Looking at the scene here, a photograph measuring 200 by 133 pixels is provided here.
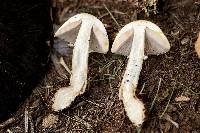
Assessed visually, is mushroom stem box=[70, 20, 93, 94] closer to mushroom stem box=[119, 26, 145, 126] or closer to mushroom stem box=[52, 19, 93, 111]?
mushroom stem box=[52, 19, 93, 111]

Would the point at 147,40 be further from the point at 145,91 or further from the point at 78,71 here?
the point at 78,71

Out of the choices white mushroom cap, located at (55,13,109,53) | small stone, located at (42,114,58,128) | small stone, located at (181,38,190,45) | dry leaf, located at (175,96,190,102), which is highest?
white mushroom cap, located at (55,13,109,53)

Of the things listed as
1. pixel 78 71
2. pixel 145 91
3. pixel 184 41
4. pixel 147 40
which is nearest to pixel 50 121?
pixel 78 71

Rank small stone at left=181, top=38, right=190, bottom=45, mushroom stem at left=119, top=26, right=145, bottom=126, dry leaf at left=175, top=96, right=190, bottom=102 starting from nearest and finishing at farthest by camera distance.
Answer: mushroom stem at left=119, top=26, right=145, bottom=126
dry leaf at left=175, top=96, right=190, bottom=102
small stone at left=181, top=38, right=190, bottom=45

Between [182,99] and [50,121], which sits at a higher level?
[182,99]

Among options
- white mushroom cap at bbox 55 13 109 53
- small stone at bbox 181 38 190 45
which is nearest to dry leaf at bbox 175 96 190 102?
small stone at bbox 181 38 190 45

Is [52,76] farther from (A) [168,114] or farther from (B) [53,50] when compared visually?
(A) [168,114]
